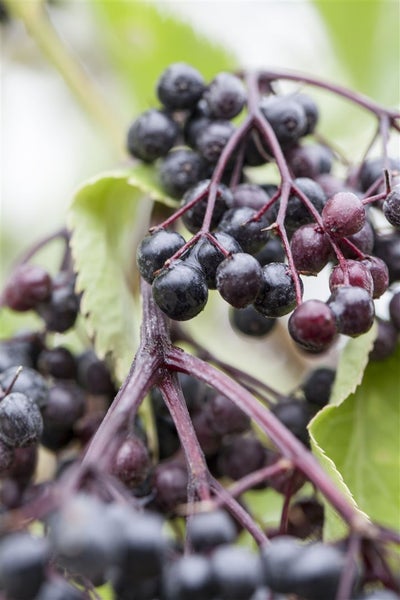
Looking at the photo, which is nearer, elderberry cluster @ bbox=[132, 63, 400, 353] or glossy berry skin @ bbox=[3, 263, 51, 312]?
elderberry cluster @ bbox=[132, 63, 400, 353]

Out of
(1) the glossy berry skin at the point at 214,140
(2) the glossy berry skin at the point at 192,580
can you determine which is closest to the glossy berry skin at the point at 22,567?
(2) the glossy berry skin at the point at 192,580

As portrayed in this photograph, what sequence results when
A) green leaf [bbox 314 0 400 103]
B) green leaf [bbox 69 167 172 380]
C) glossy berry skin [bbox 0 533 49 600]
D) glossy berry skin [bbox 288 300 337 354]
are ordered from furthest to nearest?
green leaf [bbox 314 0 400 103]
green leaf [bbox 69 167 172 380]
glossy berry skin [bbox 288 300 337 354]
glossy berry skin [bbox 0 533 49 600]

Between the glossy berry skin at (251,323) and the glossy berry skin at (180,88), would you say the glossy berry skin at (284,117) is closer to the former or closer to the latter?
the glossy berry skin at (180,88)

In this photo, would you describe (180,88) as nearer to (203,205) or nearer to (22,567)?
(203,205)

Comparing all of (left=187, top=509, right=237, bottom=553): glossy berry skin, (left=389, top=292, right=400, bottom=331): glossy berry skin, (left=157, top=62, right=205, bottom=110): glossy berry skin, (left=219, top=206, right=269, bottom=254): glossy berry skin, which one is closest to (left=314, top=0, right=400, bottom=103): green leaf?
(left=157, top=62, right=205, bottom=110): glossy berry skin

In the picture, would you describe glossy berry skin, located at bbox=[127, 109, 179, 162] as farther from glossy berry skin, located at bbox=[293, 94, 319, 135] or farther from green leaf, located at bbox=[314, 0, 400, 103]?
green leaf, located at bbox=[314, 0, 400, 103]

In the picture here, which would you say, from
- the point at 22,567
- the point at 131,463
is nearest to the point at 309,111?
the point at 131,463

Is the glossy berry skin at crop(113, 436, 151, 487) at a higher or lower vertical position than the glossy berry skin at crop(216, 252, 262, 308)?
lower
